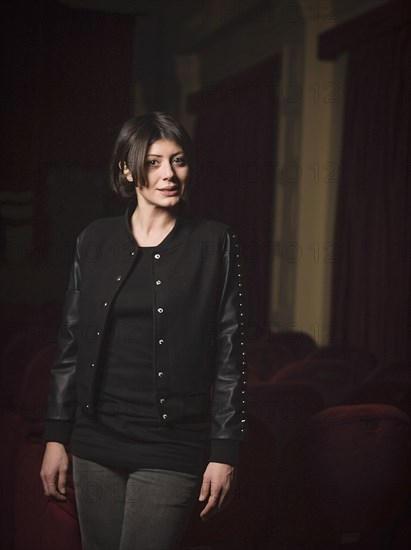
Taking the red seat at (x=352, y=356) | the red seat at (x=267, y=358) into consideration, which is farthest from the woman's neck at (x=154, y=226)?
the red seat at (x=352, y=356)

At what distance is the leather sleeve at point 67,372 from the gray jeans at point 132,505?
0.38 feet

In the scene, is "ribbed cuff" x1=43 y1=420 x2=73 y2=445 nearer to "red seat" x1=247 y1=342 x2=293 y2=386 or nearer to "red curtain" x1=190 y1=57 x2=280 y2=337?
"red seat" x1=247 y1=342 x2=293 y2=386

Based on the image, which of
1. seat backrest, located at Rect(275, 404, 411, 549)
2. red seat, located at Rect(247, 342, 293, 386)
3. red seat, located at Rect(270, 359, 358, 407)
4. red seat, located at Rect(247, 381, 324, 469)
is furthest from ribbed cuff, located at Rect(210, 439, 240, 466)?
red seat, located at Rect(247, 342, 293, 386)

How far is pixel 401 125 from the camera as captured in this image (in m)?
5.26

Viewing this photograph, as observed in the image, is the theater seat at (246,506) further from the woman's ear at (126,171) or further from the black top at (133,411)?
the woman's ear at (126,171)

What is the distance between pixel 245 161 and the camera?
23.1ft

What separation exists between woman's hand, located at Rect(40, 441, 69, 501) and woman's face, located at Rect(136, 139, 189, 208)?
2.01ft

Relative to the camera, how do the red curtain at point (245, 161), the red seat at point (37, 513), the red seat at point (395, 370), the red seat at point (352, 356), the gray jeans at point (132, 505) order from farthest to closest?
the red curtain at point (245, 161) → the red seat at point (352, 356) → the red seat at point (395, 370) → the red seat at point (37, 513) → the gray jeans at point (132, 505)

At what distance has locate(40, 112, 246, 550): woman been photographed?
166 cm

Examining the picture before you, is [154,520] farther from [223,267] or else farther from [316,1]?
[316,1]

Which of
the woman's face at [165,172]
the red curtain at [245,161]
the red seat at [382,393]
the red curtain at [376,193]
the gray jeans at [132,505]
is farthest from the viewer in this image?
the red curtain at [245,161]

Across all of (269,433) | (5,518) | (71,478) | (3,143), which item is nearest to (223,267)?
(269,433)

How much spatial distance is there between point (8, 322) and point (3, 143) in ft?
3.74

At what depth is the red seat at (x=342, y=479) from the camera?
1.99 metres
